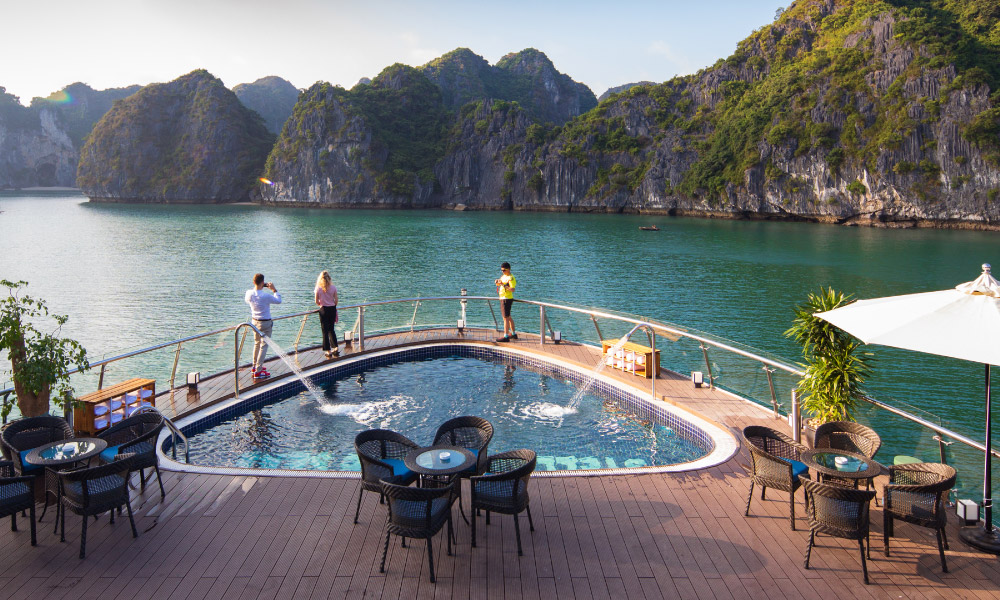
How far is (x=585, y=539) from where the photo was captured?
5609mm

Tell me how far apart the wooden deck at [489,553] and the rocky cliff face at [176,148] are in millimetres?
161065

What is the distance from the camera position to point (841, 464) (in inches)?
234

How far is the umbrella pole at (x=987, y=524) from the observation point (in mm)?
5363

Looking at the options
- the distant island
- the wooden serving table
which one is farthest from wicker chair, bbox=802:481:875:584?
the distant island

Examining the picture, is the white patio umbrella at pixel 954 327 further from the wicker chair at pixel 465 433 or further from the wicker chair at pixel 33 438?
the wicker chair at pixel 33 438

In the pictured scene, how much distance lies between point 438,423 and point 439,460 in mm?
4596

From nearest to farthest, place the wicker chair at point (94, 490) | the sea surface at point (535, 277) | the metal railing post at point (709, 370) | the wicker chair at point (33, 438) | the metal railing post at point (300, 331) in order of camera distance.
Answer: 1. the wicker chair at point (94, 490)
2. the wicker chair at point (33, 438)
3. the metal railing post at point (709, 370)
4. the metal railing post at point (300, 331)
5. the sea surface at point (535, 277)

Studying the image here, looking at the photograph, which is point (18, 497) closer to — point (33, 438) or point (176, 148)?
point (33, 438)

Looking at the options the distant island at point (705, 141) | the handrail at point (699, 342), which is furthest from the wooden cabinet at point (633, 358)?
the distant island at point (705, 141)

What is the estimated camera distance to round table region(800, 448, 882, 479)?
227 inches

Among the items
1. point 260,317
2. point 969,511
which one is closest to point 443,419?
point 260,317

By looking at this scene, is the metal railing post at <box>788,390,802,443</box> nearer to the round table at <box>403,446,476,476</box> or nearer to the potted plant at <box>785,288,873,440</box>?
the potted plant at <box>785,288,873,440</box>

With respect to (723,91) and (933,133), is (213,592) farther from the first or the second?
(723,91)

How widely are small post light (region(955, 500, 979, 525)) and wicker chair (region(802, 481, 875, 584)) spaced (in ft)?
4.08
